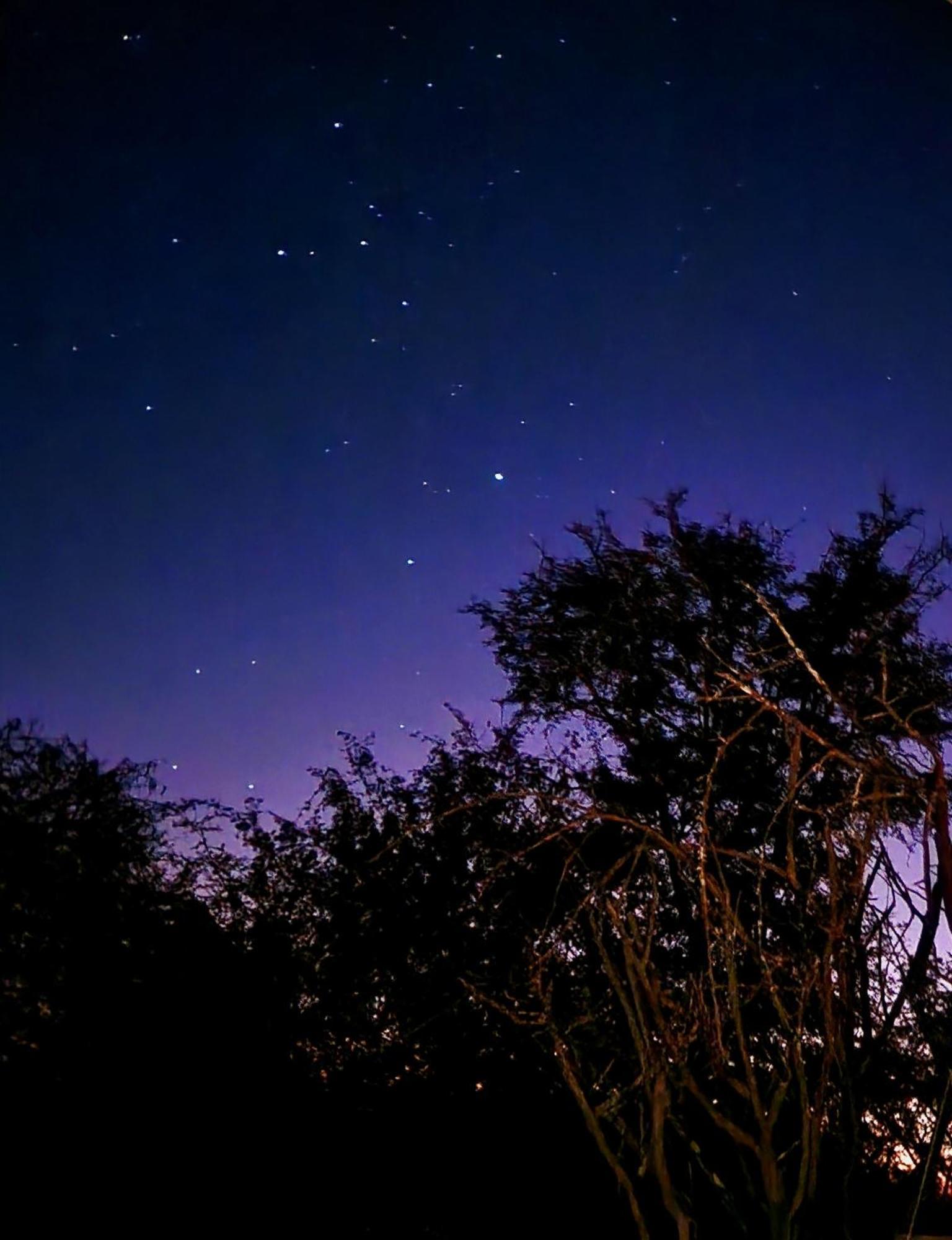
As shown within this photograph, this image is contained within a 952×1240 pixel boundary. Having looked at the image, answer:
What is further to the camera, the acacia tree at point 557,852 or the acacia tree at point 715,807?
the acacia tree at point 557,852

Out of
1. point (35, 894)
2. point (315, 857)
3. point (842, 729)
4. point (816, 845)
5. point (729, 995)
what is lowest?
point (729, 995)

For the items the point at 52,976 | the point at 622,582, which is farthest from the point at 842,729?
the point at 52,976

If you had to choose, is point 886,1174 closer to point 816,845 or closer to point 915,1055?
point 915,1055

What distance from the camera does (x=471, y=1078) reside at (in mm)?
10547

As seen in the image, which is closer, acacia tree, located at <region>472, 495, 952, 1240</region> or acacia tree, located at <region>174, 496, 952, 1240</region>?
acacia tree, located at <region>472, 495, 952, 1240</region>

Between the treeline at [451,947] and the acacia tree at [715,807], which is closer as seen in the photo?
the acacia tree at [715,807]

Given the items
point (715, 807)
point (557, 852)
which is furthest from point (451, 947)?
point (715, 807)

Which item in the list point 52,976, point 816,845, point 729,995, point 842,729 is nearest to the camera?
point 729,995

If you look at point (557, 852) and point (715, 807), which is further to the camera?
point (557, 852)

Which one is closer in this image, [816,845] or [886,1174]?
[816,845]

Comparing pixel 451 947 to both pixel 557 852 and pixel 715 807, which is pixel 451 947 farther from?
pixel 715 807

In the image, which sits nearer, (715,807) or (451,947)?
(715,807)

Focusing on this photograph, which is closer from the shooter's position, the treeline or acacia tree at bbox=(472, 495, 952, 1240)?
acacia tree at bbox=(472, 495, 952, 1240)

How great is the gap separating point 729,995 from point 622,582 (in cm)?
788
